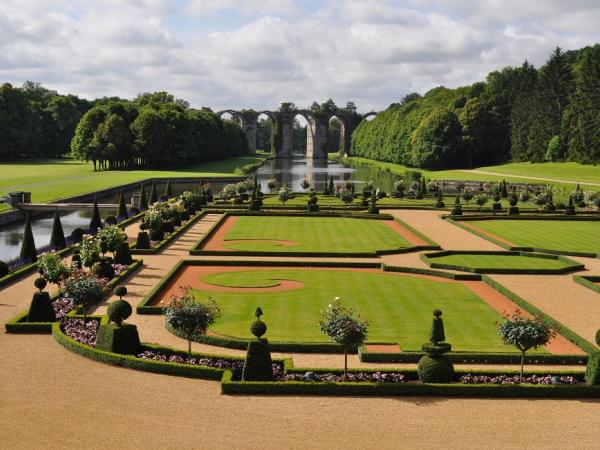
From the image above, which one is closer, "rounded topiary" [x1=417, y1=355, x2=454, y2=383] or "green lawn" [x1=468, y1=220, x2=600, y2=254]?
"rounded topiary" [x1=417, y1=355, x2=454, y2=383]

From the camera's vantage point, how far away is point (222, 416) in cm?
1747

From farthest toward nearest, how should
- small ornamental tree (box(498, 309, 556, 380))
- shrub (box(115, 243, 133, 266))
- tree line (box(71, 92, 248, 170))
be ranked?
tree line (box(71, 92, 248, 170))
shrub (box(115, 243, 133, 266))
small ornamental tree (box(498, 309, 556, 380))

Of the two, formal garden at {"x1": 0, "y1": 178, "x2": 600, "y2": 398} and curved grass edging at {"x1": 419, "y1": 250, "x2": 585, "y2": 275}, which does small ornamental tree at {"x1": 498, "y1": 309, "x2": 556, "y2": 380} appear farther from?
curved grass edging at {"x1": 419, "y1": 250, "x2": 585, "y2": 275}

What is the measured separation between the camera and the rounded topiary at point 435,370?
65.3 ft

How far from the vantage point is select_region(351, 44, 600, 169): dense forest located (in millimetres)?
112688

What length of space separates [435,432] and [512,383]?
421 cm

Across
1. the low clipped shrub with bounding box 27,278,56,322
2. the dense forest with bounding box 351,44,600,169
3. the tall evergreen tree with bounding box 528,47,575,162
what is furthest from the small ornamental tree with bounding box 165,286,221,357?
the tall evergreen tree with bounding box 528,47,575,162

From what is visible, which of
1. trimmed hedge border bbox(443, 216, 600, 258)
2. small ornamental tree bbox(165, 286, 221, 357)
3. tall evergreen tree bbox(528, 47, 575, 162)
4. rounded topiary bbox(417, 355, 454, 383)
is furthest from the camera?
tall evergreen tree bbox(528, 47, 575, 162)

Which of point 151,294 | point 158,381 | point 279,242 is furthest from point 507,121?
point 158,381

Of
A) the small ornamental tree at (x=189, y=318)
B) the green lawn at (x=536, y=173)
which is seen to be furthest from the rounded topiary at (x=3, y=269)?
the green lawn at (x=536, y=173)

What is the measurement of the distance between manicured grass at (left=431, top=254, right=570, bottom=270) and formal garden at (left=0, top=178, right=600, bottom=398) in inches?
6.6

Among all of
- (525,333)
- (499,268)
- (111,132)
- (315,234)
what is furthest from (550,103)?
(525,333)

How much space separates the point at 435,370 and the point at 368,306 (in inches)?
378

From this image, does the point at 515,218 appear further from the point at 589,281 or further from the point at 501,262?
the point at 589,281
